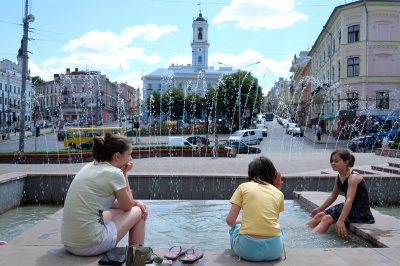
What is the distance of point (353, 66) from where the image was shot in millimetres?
40969

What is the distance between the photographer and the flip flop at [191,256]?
355 centimetres

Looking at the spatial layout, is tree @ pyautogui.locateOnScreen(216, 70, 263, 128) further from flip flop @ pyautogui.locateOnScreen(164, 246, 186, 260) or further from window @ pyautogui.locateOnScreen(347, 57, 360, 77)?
flip flop @ pyautogui.locateOnScreen(164, 246, 186, 260)

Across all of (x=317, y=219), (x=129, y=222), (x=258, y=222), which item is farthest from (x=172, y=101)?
(x=258, y=222)

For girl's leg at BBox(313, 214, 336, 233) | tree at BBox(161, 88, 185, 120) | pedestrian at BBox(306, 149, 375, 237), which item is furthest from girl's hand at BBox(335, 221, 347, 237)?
tree at BBox(161, 88, 185, 120)

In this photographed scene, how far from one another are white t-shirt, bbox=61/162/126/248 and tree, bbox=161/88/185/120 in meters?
78.3

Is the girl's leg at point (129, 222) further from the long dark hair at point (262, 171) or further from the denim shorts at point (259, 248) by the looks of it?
the long dark hair at point (262, 171)

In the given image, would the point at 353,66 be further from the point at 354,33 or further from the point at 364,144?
the point at 364,144

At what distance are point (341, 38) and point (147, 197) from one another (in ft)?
122

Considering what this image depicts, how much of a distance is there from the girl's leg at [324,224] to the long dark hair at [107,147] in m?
2.81

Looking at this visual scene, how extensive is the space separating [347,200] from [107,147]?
9.59ft

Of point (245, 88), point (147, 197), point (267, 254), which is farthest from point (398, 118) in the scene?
point (267, 254)

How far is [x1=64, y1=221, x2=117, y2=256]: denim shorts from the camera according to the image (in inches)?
145

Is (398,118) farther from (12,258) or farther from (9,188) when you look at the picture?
(12,258)

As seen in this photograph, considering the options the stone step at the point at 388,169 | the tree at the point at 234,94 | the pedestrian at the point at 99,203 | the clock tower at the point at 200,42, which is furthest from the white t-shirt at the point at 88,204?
the clock tower at the point at 200,42
